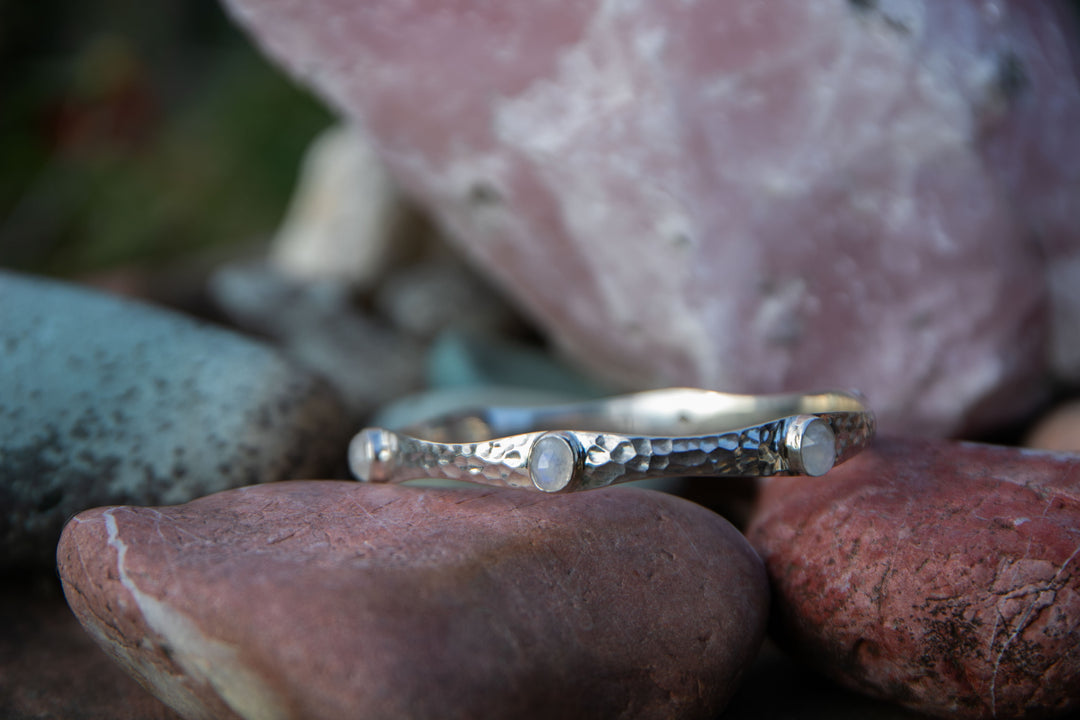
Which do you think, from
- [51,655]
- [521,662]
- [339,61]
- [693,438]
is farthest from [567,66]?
[51,655]

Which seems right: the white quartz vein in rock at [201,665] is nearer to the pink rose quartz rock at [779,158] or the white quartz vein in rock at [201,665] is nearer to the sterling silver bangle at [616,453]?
the sterling silver bangle at [616,453]

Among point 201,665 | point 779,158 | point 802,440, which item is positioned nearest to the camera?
point 201,665

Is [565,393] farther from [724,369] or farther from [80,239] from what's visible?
[80,239]

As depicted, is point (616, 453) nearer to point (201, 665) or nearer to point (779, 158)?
point (201, 665)

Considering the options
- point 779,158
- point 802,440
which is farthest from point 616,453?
point 779,158

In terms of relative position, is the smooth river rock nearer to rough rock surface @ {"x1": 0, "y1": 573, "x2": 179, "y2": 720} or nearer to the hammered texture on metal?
the hammered texture on metal

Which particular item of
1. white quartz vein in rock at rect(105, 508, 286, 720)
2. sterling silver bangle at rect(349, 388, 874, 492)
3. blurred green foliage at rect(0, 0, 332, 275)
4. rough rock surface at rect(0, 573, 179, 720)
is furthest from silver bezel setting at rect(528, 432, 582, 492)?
blurred green foliage at rect(0, 0, 332, 275)

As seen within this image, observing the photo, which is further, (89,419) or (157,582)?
(89,419)
